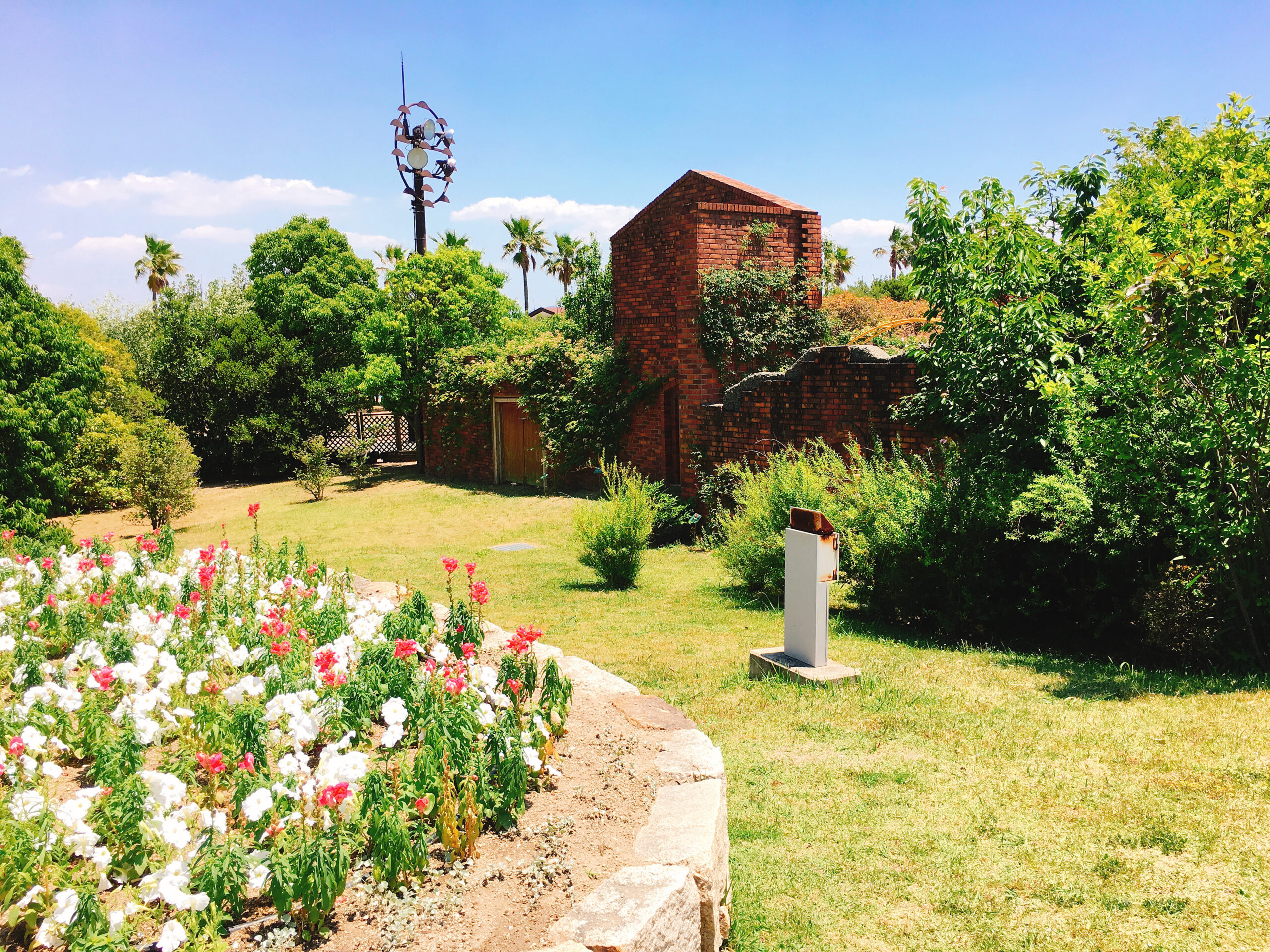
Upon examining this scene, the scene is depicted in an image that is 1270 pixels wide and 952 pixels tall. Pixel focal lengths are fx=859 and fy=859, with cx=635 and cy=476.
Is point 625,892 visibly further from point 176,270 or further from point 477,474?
point 176,270

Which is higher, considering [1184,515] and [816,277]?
[816,277]

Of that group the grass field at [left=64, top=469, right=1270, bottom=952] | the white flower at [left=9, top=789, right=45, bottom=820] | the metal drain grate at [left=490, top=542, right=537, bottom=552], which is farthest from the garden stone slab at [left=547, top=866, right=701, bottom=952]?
the metal drain grate at [left=490, top=542, right=537, bottom=552]

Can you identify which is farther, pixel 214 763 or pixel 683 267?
pixel 683 267

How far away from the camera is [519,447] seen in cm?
2016

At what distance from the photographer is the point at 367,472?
22.1 meters

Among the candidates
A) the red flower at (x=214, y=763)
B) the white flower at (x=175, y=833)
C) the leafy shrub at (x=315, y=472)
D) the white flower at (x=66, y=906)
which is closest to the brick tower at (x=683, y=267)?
the leafy shrub at (x=315, y=472)

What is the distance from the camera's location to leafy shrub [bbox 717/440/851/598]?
8547 mm

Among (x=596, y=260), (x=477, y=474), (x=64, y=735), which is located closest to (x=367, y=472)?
(x=477, y=474)

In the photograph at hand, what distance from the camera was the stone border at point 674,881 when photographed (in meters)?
Answer: 2.42

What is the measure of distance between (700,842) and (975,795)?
5.78ft

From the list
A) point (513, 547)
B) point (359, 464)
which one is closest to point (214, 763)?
point (513, 547)

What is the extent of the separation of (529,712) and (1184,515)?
4743 mm

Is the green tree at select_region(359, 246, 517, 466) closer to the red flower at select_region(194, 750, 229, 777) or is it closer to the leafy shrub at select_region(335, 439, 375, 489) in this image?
the leafy shrub at select_region(335, 439, 375, 489)

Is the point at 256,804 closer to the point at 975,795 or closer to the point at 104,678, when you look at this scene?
the point at 104,678
